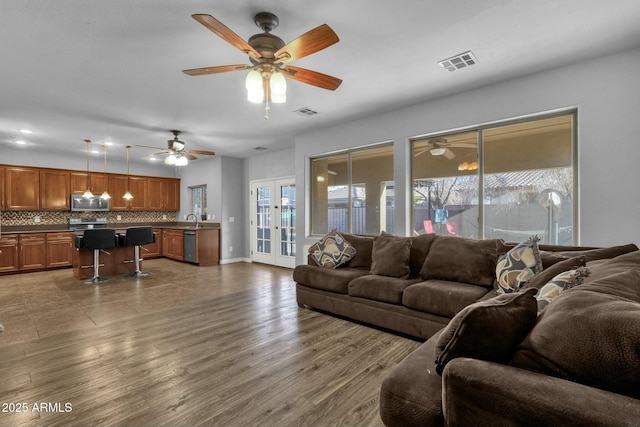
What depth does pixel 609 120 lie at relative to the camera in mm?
2992

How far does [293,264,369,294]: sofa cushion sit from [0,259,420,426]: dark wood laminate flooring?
0.36 meters

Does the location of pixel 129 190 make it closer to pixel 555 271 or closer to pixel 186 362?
pixel 186 362

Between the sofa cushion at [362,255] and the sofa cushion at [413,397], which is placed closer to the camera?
A: the sofa cushion at [413,397]

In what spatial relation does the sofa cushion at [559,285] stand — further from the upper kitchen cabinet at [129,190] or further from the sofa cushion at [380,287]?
the upper kitchen cabinet at [129,190]

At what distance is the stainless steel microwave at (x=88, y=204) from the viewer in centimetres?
736

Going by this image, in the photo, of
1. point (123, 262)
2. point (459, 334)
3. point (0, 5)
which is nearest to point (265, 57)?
point (0, 5)

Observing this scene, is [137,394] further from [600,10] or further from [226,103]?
[600,10]

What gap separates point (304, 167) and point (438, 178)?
8.25 ft

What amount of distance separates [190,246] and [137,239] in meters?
1.56

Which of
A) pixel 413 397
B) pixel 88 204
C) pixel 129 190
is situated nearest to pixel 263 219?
pixel 129 190

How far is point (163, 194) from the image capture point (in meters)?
8.88

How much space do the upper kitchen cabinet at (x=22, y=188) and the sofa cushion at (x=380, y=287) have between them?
7.60 m

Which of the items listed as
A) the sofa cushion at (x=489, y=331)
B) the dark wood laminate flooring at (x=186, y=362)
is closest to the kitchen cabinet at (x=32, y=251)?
the dark wood laminate flooring at (x=186, y=362)

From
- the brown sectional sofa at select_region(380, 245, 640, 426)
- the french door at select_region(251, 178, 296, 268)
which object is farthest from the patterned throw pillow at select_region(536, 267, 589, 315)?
the french door at select_region(251, 178, 296, 268)
